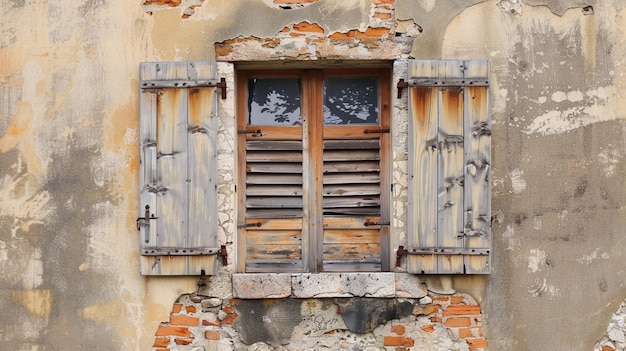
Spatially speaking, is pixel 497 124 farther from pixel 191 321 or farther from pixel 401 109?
pixel 191 321

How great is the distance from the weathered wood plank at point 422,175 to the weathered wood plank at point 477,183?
19cm

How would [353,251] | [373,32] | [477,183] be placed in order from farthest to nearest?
[353,251]
[373,32]
[477,183]

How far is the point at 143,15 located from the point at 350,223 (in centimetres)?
178

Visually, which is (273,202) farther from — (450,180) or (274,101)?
(450,180)

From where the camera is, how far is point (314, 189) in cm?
489

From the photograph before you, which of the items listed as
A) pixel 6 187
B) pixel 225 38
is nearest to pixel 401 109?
pixel 225 38

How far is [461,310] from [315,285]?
0.87 metres

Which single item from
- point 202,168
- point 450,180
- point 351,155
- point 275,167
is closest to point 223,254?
point 202,168

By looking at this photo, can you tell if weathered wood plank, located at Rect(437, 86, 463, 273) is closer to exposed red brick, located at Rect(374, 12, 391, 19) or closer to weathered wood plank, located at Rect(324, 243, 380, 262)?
weathered wood plank, located at Rect(324, 243, 380, 262)

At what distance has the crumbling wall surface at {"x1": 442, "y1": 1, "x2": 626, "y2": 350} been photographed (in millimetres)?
4652

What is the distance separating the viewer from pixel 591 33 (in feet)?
15.5

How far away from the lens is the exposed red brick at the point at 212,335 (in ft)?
15.3

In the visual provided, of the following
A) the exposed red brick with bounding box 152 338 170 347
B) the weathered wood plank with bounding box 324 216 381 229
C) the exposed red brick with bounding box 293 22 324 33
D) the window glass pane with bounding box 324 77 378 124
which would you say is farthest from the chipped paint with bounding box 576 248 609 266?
the exposed red brick with bounding box 152 338 170 347

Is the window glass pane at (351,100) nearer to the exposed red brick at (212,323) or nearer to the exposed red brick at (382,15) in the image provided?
the exposed red brick at (382,15)
